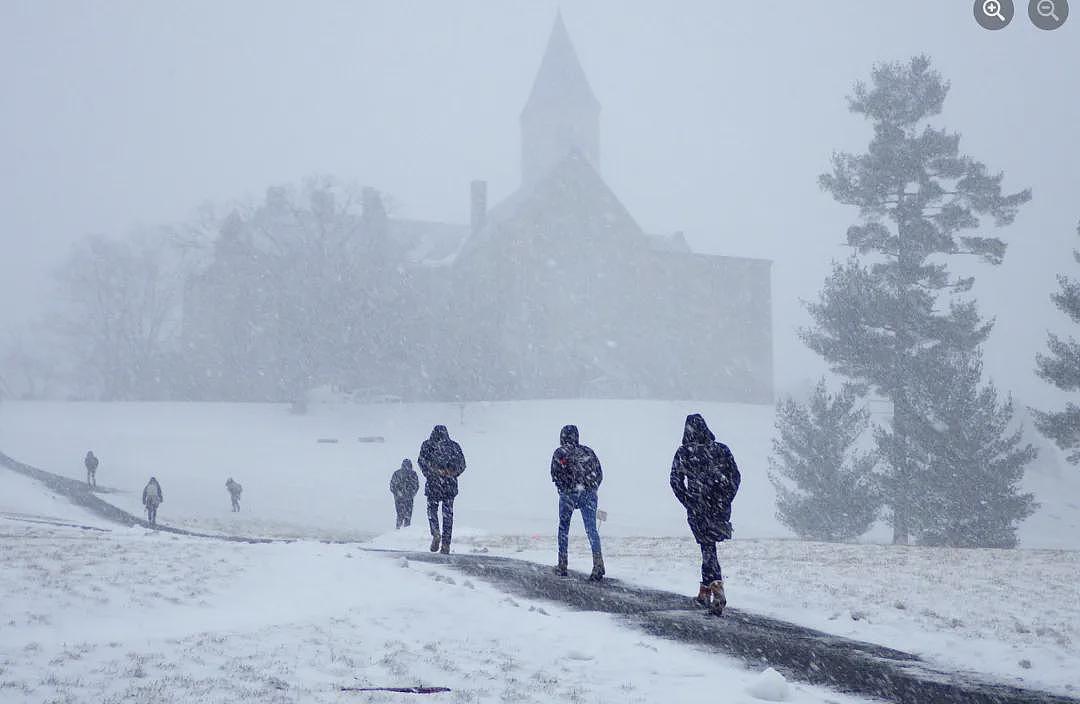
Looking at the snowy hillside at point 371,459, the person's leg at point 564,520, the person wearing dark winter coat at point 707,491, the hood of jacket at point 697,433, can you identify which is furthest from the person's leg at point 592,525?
the snowy hillside at point 371,459

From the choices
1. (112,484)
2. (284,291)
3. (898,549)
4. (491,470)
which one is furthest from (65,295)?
(898,549)

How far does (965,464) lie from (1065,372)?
11.9 ft

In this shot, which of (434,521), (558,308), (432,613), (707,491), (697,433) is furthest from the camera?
(558,308)

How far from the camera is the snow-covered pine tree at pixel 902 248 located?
1083 inches

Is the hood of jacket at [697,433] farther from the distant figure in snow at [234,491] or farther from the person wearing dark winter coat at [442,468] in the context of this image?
the distant figure in snow at [234,491]

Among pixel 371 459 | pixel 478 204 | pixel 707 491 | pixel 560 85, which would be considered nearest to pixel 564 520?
pixel 707 491

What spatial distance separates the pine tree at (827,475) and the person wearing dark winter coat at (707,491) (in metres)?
19.5

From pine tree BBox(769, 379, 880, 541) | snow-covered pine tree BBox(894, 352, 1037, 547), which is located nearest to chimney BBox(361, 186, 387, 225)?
pine tree BBox(769, 379, 880, 541)

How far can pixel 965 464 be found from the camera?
25484mm

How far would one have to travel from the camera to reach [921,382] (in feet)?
88.2

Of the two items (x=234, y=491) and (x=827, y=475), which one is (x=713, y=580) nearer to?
(x=827, y=475)

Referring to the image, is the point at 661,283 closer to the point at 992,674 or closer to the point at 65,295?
the point at 65,295

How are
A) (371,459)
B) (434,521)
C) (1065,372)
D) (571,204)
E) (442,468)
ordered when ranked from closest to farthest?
(442,468)
(434,521)
(1065,372)
(371,459)
(571,204)

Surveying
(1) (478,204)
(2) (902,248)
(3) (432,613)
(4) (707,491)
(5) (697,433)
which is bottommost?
(3) (432,613)
